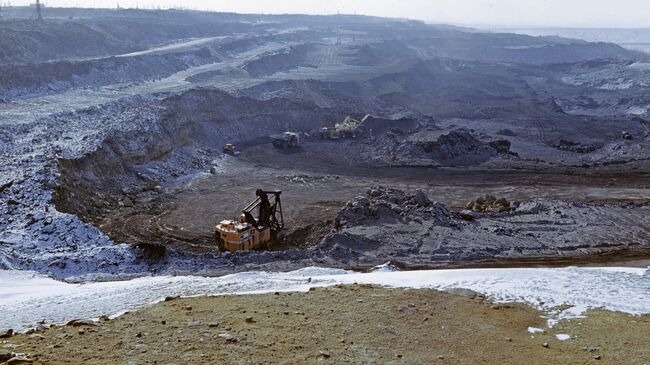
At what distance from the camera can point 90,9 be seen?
328 feet

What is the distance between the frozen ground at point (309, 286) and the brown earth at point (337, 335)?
869mm

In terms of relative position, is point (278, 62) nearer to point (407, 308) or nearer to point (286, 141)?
point (286, 141)

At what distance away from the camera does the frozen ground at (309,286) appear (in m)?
12.8

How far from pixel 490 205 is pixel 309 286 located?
41.1ft

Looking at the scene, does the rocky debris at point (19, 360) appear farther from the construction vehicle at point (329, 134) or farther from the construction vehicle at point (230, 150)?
the construction vehicle at point (329, 134)

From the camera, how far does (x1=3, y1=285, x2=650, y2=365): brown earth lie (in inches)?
377

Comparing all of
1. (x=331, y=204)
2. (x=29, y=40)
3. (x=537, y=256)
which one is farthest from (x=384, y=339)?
(x=29, y=40)

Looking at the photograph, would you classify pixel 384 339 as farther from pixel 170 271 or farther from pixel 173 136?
pixel 173 136

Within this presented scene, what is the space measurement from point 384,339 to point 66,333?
226 inches

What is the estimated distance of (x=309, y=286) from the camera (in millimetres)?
14328

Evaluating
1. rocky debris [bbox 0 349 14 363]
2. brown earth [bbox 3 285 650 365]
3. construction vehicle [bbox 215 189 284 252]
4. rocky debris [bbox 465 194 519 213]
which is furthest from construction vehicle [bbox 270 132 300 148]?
rocky debris [bbox 0 349 14 363]

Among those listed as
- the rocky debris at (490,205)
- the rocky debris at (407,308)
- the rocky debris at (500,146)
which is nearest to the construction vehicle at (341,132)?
the rocky debris at (500,146)

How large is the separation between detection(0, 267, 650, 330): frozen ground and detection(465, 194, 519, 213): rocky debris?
7.44 metres

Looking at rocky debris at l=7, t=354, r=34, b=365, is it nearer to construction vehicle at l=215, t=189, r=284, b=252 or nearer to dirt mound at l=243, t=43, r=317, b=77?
construction vehicle at l=215, t=189, r=284, b=252
